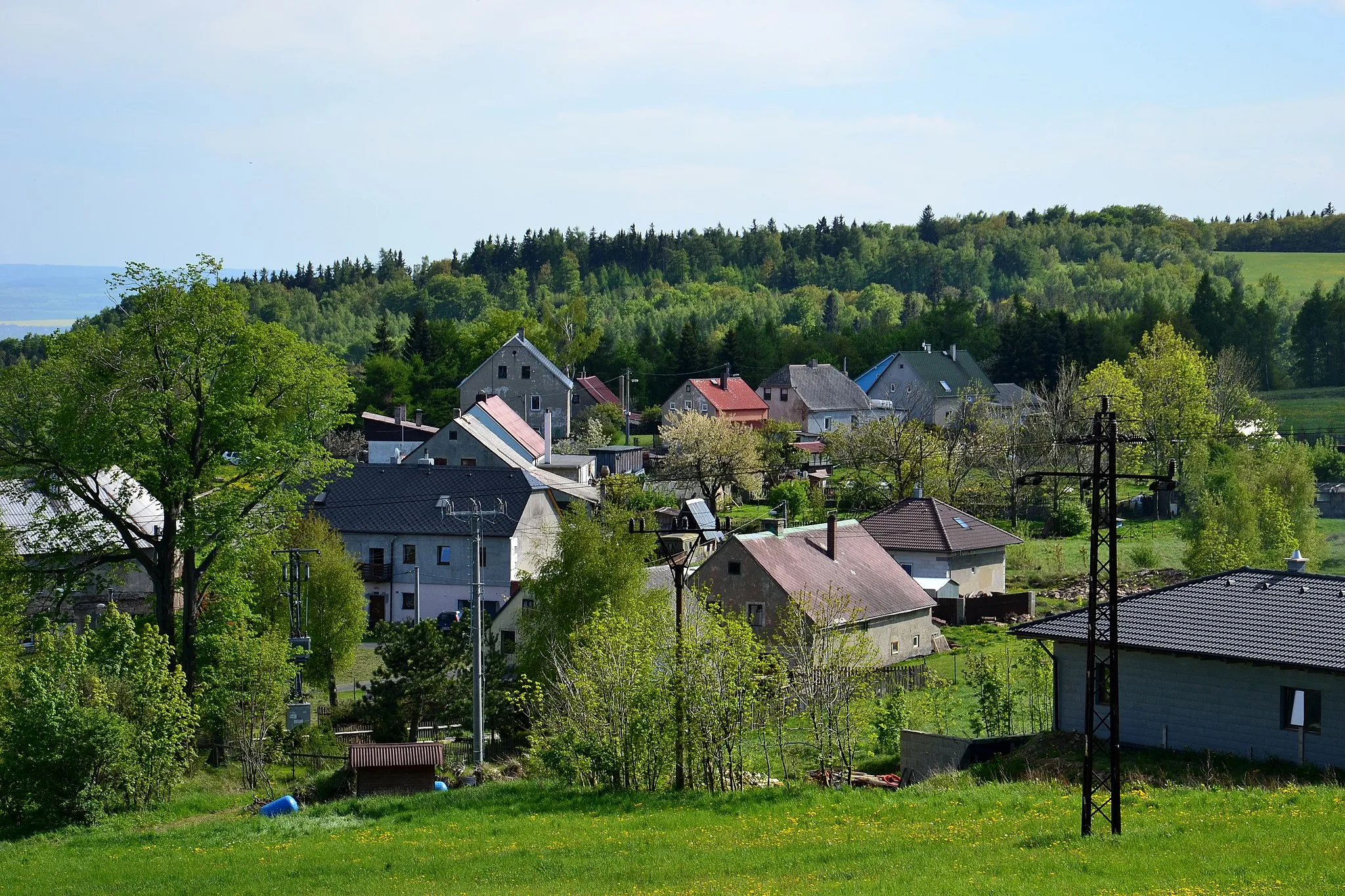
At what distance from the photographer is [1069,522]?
65688 millimetres

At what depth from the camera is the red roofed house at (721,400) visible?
9562 cm

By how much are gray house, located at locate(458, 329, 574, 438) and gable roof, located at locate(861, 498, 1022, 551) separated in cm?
3699

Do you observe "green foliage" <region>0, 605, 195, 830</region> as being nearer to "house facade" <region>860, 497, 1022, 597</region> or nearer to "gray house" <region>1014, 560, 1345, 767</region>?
"gray house" <region>1014, 560, 1345, 767</region>

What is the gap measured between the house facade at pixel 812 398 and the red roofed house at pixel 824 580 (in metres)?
53.1

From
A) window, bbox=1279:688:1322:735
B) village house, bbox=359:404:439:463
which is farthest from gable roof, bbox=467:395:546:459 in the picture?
window, bbox=1279:688:1322:735

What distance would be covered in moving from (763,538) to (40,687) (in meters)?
23.0

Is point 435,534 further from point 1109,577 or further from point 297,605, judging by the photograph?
point 1109,577

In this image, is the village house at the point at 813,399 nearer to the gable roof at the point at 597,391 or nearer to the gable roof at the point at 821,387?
the gable roof at the point at 821,387

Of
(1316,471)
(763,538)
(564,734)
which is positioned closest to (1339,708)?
(564,734)

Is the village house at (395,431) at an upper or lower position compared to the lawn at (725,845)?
upper

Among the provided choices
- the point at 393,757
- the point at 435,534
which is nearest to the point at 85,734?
the point at 393,757

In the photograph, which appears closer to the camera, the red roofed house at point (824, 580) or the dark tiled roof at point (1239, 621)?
the dark tiled roof at point (1239, 621)

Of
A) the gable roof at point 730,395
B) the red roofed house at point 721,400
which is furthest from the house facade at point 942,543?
the gable roof at point 730,395

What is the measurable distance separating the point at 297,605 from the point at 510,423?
35070 mm
